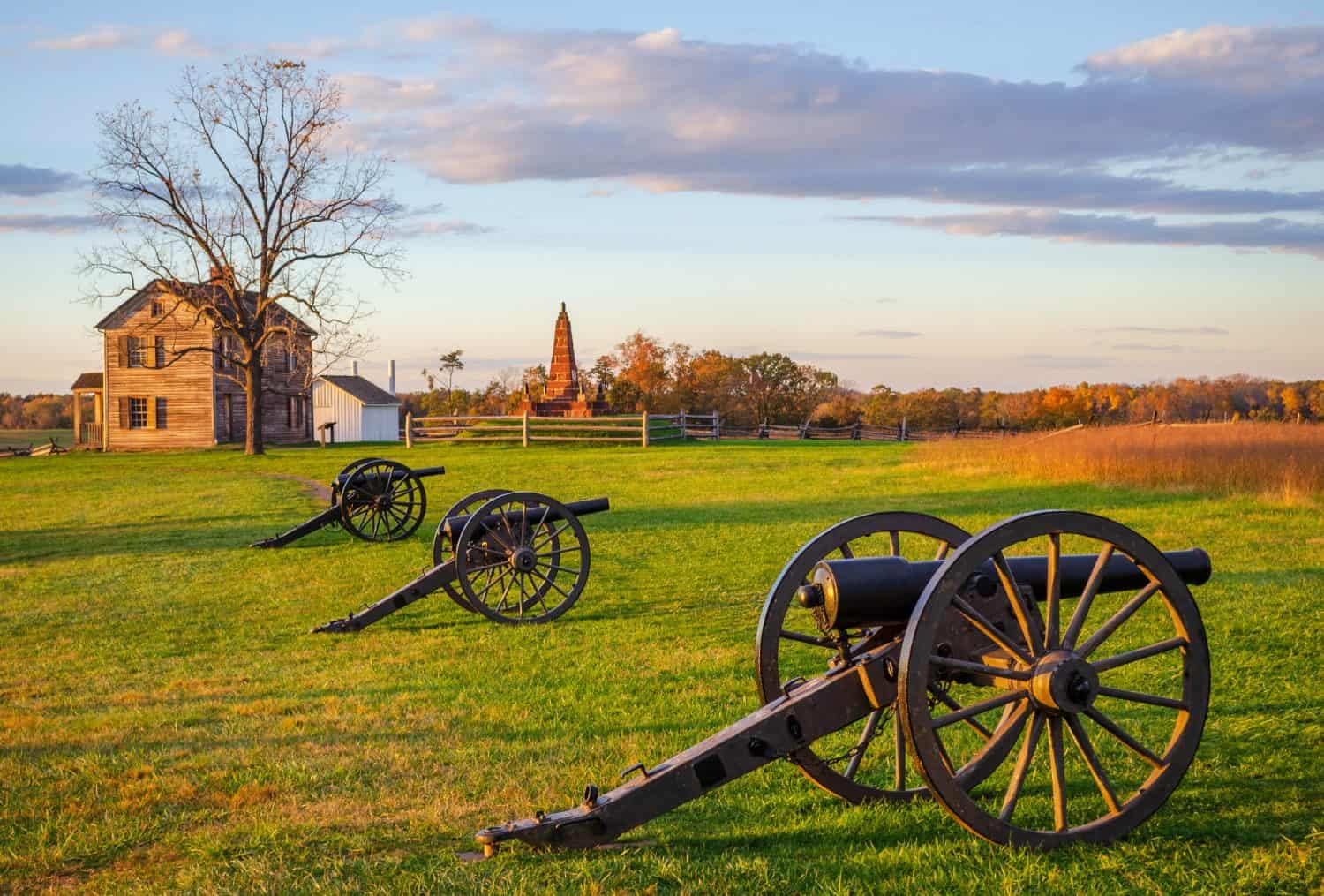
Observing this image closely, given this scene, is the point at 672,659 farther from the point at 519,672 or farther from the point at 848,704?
the point at 848,704

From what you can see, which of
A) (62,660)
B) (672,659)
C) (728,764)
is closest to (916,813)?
(728,764)

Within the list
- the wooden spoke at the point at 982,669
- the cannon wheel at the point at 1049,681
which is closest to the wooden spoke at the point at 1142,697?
the cannon wheel at the point at 1049,681

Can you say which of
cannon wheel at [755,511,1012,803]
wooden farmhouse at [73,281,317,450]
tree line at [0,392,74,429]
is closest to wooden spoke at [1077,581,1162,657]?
cannon wheel at [755,511,1012,803]

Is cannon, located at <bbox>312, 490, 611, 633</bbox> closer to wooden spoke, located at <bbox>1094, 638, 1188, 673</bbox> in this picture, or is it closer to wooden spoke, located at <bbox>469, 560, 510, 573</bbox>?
wooden spoke, located at <bbox>469, 560, 510, 573</bbox>

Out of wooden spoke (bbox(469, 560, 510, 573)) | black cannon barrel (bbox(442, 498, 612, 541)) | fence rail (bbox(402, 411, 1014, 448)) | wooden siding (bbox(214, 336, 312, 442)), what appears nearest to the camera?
wooden spoke (bbox(469, 560, 510, 573))

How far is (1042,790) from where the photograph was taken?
16.5ft

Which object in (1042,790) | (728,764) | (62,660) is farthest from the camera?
(62,660)

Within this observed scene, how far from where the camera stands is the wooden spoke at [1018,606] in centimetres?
397

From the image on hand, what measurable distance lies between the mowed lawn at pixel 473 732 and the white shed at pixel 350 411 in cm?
4411

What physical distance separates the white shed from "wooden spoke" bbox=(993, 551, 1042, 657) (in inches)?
2242

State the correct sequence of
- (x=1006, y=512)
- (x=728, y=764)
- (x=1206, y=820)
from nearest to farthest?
(x=728, y=764), (x=1206, y=820), (x=1006, y=512)

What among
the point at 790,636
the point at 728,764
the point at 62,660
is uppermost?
the point at 790,636

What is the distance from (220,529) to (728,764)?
15.6 meters

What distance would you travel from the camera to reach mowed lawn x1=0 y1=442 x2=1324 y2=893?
4242 mm
